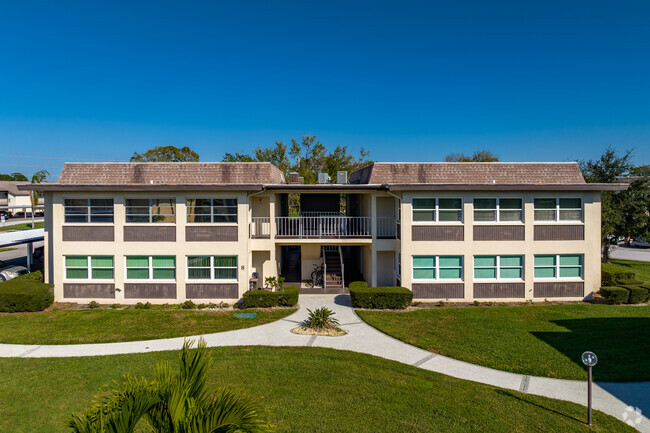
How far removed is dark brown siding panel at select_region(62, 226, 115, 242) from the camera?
1775cm

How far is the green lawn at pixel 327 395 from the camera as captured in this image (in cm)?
760

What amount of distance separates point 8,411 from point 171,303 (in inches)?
373

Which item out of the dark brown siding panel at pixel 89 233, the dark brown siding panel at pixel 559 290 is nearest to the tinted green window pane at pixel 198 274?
the dark brown siding panel at pixel 89 233

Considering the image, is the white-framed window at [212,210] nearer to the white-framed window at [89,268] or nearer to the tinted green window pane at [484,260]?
the white-framed window at [89,268]

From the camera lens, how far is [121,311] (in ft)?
53.2

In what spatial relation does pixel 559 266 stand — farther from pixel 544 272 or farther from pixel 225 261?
pixel 225 261

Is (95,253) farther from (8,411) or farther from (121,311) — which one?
(8,411)

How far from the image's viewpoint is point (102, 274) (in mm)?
17875

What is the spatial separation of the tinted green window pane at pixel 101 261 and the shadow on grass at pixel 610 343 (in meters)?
18.5

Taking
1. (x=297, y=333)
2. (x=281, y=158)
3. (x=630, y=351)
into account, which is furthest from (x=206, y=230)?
(x=281, y=158)


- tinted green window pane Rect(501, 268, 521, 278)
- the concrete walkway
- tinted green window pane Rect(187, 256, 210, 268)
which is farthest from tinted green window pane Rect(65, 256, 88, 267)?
tinted green window pane Rect(501, 268, 521, 278)

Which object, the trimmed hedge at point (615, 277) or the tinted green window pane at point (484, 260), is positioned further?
the trimmed hedge at point (615, 277)

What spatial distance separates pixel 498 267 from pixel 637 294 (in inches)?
248

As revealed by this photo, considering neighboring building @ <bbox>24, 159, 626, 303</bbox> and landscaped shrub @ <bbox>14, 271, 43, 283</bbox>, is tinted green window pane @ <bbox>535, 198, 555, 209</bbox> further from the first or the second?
landscaped shrub @ <bbox>14, 271, 43, 283</bbox>
